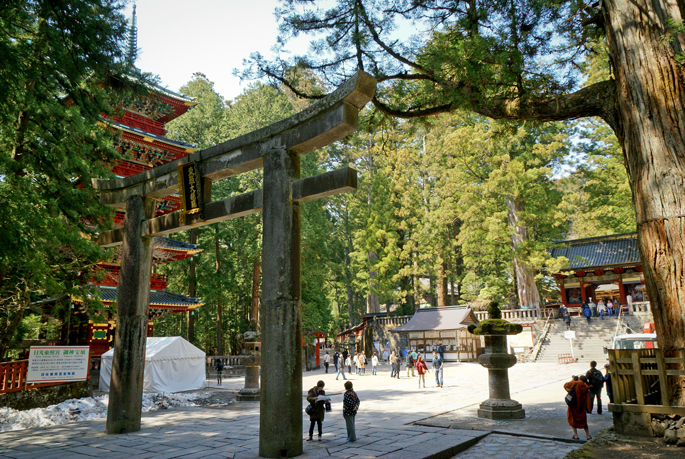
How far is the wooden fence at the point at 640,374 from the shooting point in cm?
665

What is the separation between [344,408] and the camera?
26.1 feet

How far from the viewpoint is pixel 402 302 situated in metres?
33.3

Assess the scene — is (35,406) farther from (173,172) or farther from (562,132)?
Result: (562,132)

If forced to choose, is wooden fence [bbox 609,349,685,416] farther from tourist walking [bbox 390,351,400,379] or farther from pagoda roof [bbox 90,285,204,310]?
pagoda roof [bbox 90,285,204,310]

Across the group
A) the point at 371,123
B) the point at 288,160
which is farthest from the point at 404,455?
the point at 371,123

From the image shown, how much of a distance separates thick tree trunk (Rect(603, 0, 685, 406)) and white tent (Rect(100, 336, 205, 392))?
15.5 m

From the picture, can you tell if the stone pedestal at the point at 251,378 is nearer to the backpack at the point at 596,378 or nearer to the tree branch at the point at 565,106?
the backpack at the point at 596,378

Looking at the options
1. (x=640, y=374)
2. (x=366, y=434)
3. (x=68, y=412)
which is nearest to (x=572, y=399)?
(x=640, y=374)

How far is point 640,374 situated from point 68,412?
12711 mm

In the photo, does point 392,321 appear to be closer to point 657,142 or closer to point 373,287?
point 373,287

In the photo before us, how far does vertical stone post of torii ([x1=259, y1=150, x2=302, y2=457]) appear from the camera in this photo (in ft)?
22.0

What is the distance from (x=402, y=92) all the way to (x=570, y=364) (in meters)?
17.5

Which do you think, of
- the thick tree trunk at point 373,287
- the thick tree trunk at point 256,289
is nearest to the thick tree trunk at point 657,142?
the thick tree trunk at point 256,289

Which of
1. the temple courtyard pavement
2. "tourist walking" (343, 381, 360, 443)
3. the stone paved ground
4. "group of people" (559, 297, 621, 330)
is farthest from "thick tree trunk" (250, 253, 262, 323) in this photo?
the stone paved ground
